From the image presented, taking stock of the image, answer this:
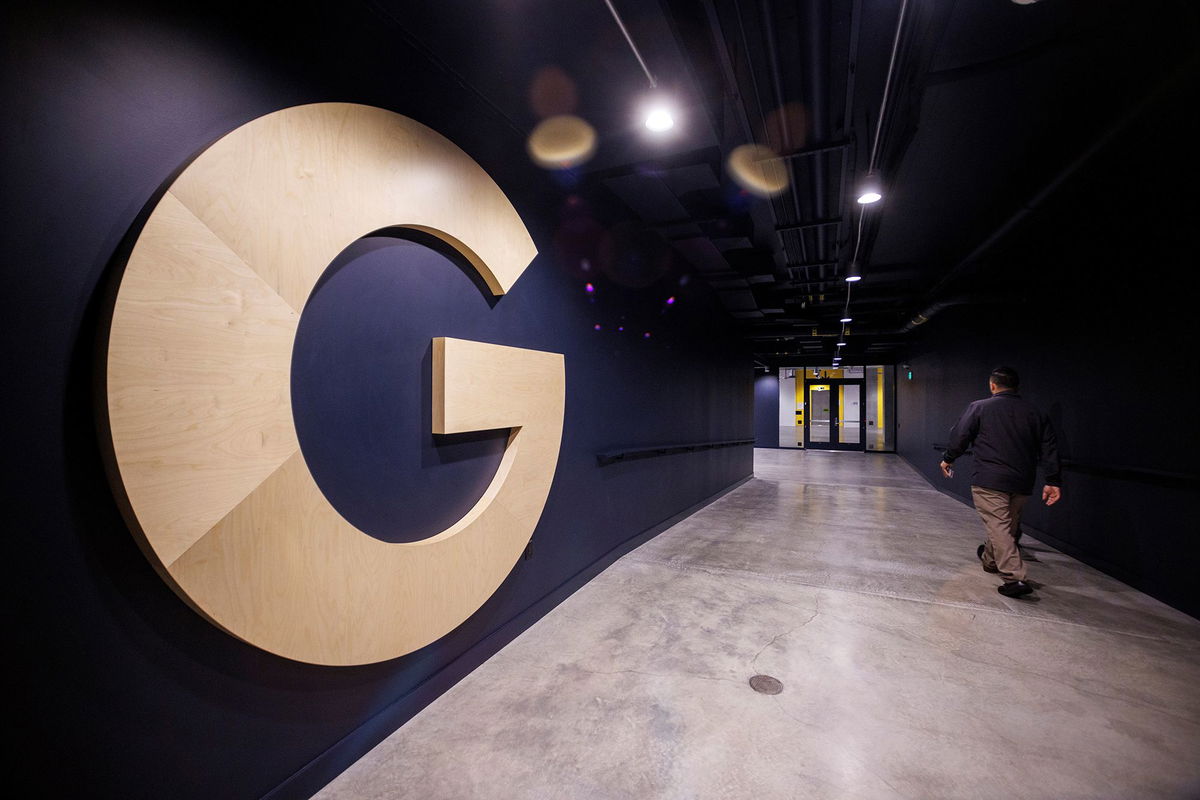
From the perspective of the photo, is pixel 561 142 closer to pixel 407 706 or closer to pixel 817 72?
pixel 817 72

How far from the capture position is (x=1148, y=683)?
233 centimetres

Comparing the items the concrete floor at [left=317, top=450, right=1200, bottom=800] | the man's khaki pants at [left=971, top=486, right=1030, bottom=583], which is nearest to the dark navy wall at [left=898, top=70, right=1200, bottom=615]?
the concrete floor at [left=317, top=450, right=1200, bottom=800]

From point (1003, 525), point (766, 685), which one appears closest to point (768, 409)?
point (1003, 525)

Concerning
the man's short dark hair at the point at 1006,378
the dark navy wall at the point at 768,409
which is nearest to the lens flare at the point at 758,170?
the man's short dark hair at the point at 1006,378

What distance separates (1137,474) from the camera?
3.43m

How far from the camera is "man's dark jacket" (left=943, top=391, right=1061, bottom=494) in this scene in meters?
3.61

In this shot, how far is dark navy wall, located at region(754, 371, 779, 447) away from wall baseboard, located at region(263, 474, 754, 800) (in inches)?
→ 594

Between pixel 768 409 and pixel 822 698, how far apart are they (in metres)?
16.1

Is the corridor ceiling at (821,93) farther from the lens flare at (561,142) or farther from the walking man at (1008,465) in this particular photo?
the walking man at (1008,465)

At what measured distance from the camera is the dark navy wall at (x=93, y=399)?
44.1 inches

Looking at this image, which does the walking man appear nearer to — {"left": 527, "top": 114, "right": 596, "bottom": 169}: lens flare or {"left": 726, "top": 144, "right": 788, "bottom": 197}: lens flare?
{"left": 726, "top": 144, "right": 788, "bottom": 197}: lens flare

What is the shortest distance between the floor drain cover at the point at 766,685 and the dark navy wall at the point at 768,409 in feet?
51.4

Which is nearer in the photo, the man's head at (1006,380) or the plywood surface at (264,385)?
the plywood surface at (264,385)

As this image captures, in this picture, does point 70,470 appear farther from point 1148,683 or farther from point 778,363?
point 778,363
